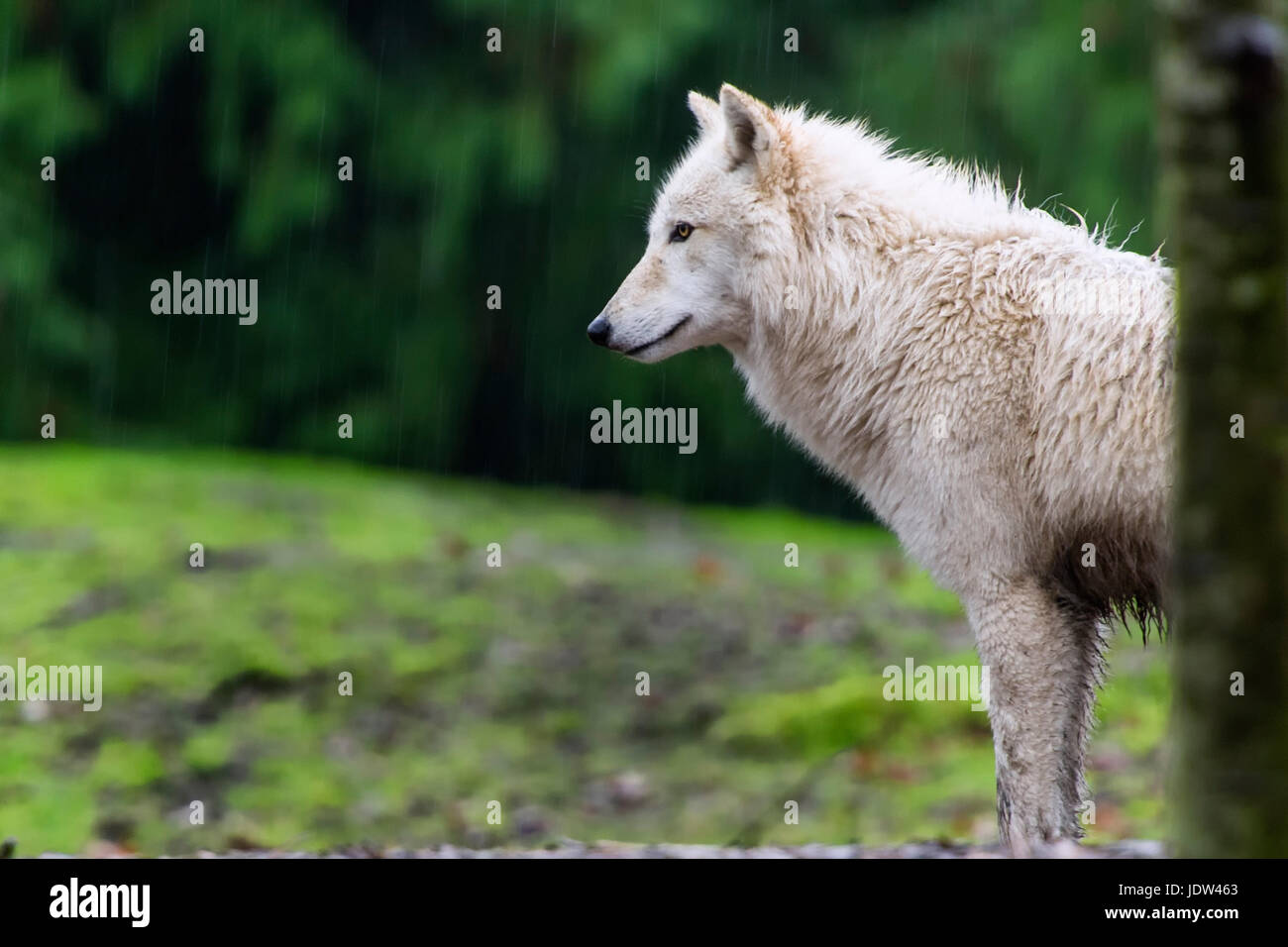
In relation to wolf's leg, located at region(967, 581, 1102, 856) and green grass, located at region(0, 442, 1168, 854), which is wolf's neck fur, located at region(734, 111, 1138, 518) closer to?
wolf's leg, located at region(967, 581, 1102, 856)

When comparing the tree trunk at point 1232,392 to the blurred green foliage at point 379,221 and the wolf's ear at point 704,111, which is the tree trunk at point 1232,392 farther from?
the blurred green foliage at point 379,221

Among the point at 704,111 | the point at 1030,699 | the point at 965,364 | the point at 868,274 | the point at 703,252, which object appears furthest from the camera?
the point at 704,111

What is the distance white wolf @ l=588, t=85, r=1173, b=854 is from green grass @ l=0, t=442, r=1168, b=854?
237 cm

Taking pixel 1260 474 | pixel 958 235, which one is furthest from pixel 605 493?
pixel 1260 474

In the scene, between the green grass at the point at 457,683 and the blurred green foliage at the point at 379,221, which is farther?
the blurred green foliage at the point at 379,221

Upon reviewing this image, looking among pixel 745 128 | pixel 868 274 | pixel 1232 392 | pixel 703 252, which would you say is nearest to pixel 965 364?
pixel 868 274

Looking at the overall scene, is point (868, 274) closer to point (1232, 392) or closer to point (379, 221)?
point (1232, 392)

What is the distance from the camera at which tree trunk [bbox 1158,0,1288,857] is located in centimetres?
221

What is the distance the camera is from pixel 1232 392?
2260 millimetres

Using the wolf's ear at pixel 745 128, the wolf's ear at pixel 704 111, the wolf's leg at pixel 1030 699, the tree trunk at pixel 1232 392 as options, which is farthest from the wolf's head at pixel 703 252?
the tree trunk at pixel 1232 392

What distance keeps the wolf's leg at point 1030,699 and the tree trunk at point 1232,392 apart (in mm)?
1602

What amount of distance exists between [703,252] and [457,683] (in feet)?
13.2

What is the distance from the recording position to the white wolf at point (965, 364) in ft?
12.9
